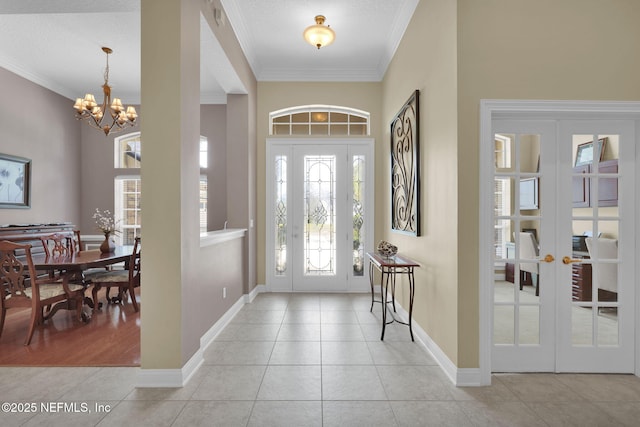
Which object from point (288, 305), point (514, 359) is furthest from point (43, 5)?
point (514, 359)

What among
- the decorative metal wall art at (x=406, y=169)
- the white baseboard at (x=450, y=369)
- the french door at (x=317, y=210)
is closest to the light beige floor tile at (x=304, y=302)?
the french door at (x=317, y=210)

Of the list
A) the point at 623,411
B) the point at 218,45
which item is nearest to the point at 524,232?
→ the point at 623,411

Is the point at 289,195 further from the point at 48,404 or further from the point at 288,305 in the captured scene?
the point at 48,404

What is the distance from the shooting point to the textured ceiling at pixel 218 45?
351 cm

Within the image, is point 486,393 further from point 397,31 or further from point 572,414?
point 397,31

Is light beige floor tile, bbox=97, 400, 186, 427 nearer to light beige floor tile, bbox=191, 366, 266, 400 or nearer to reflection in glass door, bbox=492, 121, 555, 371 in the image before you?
light beige floor tile, bbox=191, 366, 266, 400

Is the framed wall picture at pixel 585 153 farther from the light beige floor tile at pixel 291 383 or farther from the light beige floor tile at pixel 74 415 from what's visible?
the light beige floor tile at pixel 74 415

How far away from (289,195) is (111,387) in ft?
11.1

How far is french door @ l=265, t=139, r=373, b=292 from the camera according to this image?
5211 mm

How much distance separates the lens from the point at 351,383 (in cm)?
243

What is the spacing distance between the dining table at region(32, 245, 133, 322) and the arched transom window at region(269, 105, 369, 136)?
9.26 ft

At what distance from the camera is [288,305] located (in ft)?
14.8

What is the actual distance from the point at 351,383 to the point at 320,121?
3973 mm

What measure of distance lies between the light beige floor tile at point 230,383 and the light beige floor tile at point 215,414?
2.7 inches
